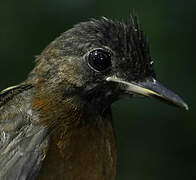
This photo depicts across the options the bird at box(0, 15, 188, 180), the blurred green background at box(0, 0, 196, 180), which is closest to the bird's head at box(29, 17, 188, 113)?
the bird at box(0, 15, 188, 180)

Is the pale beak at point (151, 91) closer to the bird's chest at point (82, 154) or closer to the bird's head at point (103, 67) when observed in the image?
the bird's head at point (103, 67)

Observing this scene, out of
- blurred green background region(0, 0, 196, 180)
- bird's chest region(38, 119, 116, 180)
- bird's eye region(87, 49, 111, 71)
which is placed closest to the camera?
bird's chest region(38, 119, 116, 180)

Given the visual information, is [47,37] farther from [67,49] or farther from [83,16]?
[67,49]

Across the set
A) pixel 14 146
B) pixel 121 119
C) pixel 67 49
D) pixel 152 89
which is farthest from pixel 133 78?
pixel 121 119

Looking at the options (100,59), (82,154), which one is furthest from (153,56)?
(82,154)

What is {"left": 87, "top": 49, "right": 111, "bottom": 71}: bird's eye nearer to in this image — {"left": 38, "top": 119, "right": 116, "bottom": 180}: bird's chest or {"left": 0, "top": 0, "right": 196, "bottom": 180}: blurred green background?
{"left": 38, "top": 119, "right": 116, "bottom": 180}: bird's chest

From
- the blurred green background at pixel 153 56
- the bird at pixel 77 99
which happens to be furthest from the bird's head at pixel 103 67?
the blurred green background at pixel 153 56

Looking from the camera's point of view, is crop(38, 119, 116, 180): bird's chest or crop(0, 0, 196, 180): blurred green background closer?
crop(38, 119, 116, 180): bird's chest
